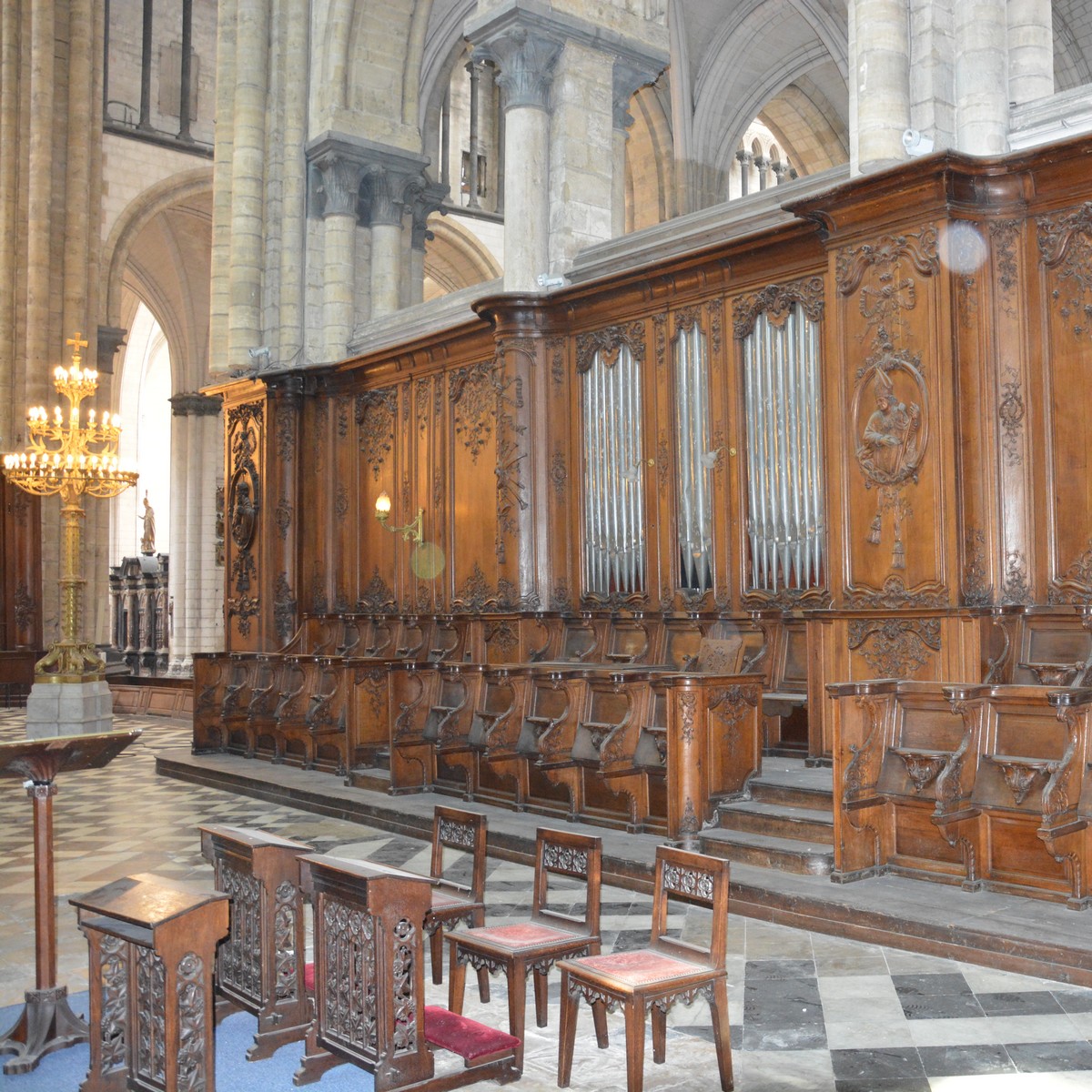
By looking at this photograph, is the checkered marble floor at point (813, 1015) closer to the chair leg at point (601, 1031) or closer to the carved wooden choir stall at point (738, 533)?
the chair leg at point (601, 1031)

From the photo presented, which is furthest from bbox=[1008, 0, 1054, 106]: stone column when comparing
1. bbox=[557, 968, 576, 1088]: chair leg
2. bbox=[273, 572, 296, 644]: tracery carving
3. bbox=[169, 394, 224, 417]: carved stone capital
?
bbox=[169, 394, 224, 417]: carved stone capital

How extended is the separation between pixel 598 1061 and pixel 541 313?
7562 mm

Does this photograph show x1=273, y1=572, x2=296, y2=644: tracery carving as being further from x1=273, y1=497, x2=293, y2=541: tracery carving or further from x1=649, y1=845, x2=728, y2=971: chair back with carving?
x1=649, y1=845, x2=728, y2=971: chair back with carving

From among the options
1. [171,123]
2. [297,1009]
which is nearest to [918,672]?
[297,1009]

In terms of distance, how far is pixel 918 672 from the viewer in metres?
7.12

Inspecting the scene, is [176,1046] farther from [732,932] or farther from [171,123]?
[171,123]

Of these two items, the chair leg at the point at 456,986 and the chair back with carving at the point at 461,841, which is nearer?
the chair leg at the point at 456,986

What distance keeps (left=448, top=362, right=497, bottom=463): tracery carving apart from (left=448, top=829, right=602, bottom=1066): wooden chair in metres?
7.43

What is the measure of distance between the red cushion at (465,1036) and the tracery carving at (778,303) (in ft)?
19.8

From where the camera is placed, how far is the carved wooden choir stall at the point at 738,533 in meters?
6.97

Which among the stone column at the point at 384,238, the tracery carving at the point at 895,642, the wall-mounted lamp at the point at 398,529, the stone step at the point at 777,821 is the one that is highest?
the stone column at the point at 384,238

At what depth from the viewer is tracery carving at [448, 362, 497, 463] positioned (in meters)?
11.7

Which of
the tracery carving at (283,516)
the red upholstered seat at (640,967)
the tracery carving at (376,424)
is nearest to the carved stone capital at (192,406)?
the tracery carving at (283,516)

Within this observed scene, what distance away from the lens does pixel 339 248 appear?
46.9 feet
